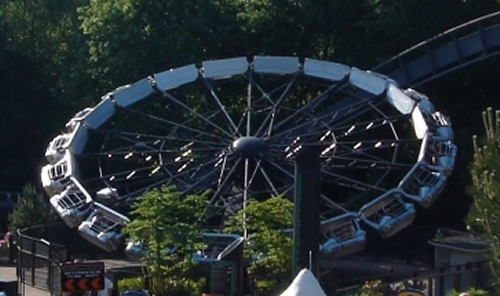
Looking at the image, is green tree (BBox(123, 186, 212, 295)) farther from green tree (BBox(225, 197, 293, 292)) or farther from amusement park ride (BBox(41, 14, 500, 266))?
green tree (BBox(225, 197, 293, 292))

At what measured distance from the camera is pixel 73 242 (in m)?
35.4

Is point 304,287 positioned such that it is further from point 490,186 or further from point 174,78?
point 174,78

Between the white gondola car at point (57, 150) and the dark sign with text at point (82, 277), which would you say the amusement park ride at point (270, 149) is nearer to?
the white gondola car at point (57, 150)

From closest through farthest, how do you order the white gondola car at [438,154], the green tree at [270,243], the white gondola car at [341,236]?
the green tree at [270,243]
the white gondola car at [341,236]
the white gondola car at [438,154]

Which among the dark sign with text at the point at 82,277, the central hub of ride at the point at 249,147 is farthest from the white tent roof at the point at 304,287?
the central hub of ride at the point at 249,147

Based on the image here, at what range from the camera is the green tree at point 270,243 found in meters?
21.5

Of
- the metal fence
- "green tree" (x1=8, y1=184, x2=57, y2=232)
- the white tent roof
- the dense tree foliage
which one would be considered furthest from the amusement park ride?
the white tent roof

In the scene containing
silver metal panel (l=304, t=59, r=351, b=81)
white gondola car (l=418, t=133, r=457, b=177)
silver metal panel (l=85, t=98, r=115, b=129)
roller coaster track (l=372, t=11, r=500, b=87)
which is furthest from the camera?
roller coaster track (l=372, t=11, r=500, b=87)

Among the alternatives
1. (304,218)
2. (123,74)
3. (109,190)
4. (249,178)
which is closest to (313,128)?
(249,178)

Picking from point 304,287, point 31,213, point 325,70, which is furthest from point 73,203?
point 304,287

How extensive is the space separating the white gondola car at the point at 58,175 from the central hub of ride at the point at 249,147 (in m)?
3.90

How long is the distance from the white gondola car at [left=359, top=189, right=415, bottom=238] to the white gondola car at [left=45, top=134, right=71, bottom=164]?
7689 millimetres

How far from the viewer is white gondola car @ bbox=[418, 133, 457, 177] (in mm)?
24844

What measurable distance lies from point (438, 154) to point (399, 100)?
9.59ft
